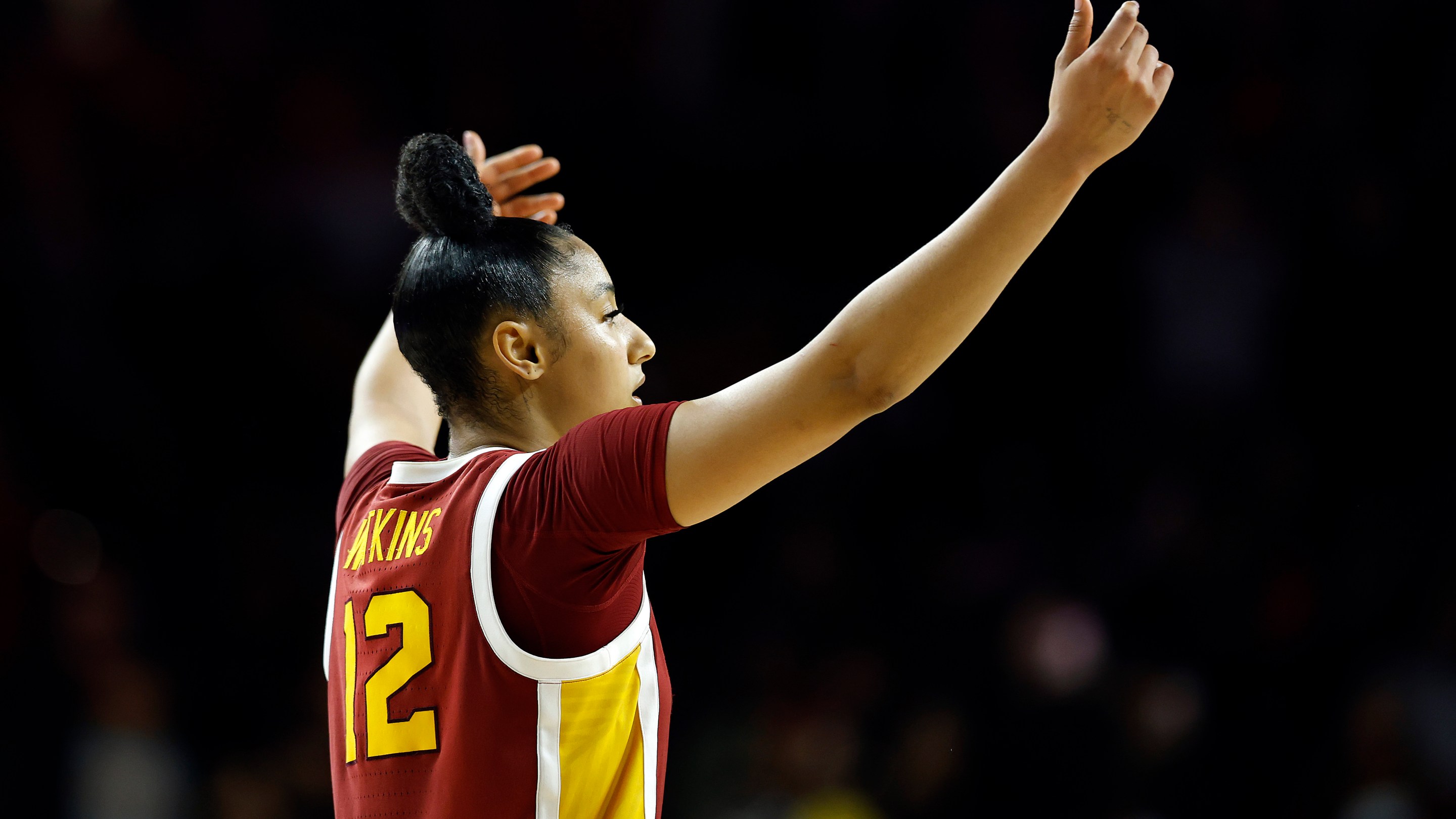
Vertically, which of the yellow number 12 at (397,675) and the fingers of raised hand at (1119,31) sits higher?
the fingers of raised hand at (1119,31)

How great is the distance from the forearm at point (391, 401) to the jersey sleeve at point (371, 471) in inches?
6.4

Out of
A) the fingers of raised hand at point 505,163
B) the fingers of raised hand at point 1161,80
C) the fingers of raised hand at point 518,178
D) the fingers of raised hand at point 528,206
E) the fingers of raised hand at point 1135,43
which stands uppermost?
the fingers of raised hand at point 1135,43

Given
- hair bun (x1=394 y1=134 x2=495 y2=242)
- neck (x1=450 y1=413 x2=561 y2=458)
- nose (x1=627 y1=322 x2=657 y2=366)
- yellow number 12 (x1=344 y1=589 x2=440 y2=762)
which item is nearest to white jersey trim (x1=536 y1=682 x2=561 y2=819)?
yellow number 12 (x1=344 y1=589 x2=440 y2=762)

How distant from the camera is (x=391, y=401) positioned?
225cm

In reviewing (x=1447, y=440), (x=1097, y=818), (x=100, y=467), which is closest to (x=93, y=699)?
(x=100, y=467)

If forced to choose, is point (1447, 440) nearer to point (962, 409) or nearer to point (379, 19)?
point (962, 409)

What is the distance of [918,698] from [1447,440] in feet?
7.94

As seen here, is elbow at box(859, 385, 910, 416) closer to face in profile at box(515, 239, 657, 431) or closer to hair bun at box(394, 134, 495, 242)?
face in profile at box(515, 239, 657, 431)

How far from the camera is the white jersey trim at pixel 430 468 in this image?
1.59 meters

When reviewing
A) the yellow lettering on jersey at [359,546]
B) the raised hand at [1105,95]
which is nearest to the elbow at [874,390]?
the raised hand at [1105,95]

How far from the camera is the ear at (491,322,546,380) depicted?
5.32 ft

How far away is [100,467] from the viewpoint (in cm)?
427

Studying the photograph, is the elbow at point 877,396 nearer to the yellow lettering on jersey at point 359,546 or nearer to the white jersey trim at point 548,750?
the white jersey trim at point 548,750

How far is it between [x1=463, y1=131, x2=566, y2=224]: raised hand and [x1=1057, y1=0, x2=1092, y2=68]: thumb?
125 centimetres
